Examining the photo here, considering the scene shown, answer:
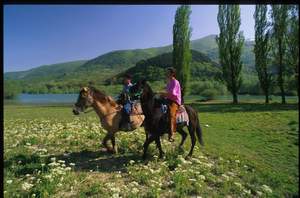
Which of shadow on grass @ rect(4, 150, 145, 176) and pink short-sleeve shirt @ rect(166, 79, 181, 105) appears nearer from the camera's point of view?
shadow on grass @ rect(4, 150, 145, 176)

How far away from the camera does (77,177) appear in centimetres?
773

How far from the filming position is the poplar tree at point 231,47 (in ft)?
148

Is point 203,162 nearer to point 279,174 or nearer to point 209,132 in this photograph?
point 279,174

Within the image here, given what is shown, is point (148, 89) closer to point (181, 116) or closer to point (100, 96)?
Answer: point (181, 116)

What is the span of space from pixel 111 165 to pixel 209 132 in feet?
29.0

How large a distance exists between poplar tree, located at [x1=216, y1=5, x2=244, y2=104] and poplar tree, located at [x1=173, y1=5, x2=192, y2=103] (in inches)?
208

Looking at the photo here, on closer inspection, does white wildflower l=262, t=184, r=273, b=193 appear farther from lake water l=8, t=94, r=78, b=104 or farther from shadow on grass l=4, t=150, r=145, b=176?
lake water l=8, t=94, r=78, b=104

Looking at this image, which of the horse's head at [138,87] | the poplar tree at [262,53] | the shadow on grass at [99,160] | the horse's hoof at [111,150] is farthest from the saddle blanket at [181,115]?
the poplar tree at [262,53]

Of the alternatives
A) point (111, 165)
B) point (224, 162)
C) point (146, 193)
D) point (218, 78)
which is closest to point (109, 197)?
point (146, 193)

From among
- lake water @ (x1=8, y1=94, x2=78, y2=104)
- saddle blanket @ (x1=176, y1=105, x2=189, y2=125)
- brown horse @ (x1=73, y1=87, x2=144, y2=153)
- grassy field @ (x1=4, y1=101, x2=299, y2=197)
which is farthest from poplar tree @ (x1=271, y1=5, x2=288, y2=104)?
lake water @ (x1=8, y1=94, x2=78, y2=104)

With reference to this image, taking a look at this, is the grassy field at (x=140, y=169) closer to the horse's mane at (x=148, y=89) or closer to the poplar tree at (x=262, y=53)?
the horse's mane at (x=148, y=89)

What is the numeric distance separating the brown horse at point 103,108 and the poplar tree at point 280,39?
3133 cm

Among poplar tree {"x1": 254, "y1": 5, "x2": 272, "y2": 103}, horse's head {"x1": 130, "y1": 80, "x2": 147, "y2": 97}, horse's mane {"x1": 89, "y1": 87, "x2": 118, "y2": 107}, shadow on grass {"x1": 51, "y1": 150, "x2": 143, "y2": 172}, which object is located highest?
poplar tree {"x1": 254, "y1": 5, "x2": 272, "y2": 103}

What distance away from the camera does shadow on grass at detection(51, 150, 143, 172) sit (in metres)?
8.80
